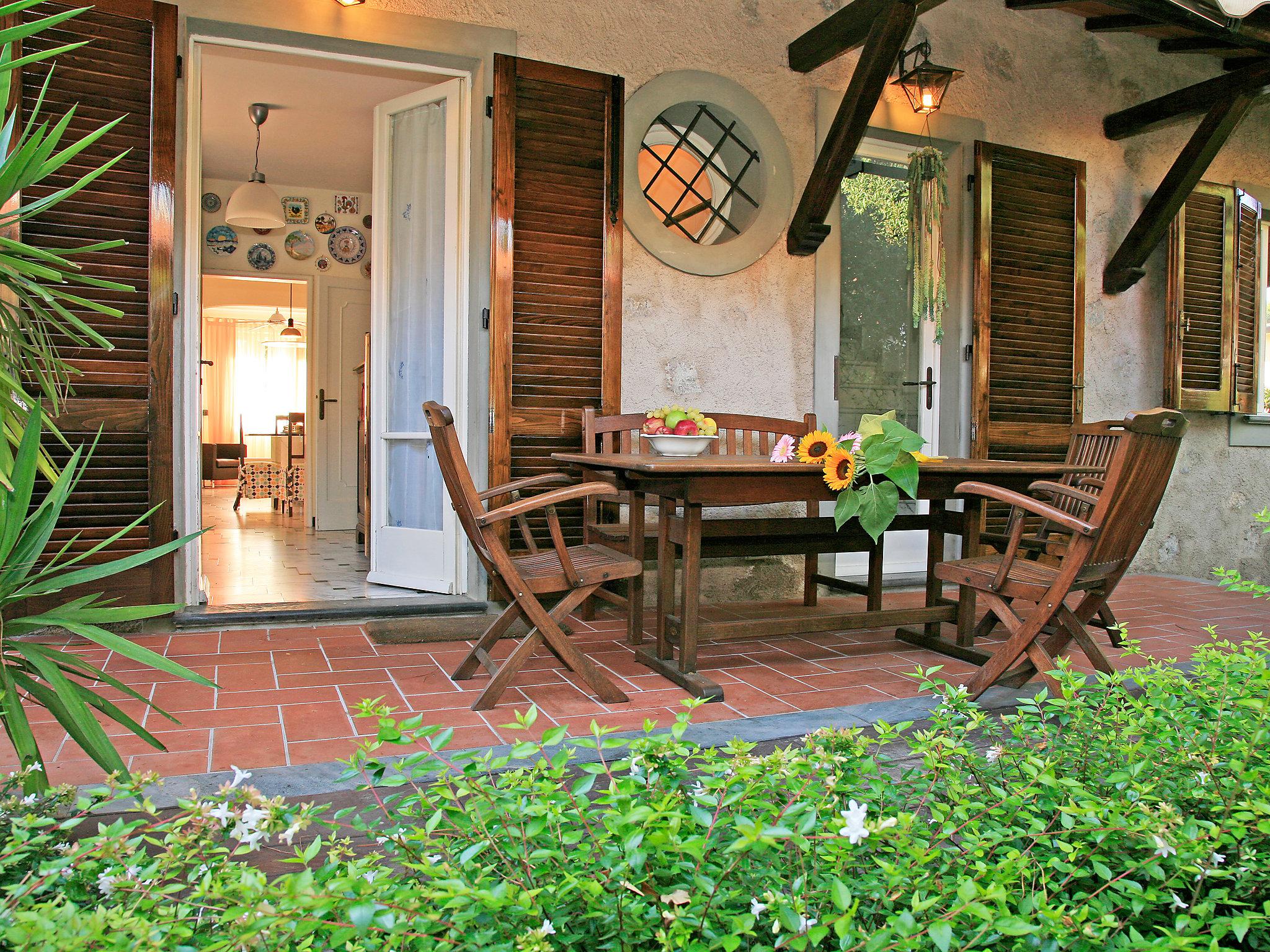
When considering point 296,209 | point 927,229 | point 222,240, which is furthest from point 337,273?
point 927,229

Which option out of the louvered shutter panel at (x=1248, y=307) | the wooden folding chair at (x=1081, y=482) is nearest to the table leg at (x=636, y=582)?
the wooden folding chair at (x=1081, y=482)

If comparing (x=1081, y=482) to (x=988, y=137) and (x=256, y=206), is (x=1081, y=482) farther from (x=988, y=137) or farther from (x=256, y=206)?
(x=256, y=206)

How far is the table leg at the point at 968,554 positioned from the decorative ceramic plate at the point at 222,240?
6689 millimetres

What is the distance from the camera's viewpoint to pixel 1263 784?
1.37 metres

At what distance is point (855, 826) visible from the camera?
106 cm

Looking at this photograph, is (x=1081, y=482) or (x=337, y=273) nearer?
(x=1081, y=482)

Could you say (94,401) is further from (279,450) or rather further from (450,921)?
(279,450)

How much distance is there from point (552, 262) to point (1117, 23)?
3.77 m

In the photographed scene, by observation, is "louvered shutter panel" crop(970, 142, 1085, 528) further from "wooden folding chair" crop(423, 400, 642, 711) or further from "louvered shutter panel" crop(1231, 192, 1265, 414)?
"wooden folding chair" crop(423, 400, 642, 711)

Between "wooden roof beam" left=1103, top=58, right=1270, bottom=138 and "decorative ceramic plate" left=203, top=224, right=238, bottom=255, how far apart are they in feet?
22.0

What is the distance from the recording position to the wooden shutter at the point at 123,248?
3.63 m

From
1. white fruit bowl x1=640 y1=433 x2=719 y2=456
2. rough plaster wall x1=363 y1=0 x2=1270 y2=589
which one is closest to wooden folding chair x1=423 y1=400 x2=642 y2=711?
white fruit bowl x1=640 y1=433 x2=719 y2=456

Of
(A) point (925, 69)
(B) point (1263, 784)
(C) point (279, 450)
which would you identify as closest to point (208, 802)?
(B) point (1263, 784)


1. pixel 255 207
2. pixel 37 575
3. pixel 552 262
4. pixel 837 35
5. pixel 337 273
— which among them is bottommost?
pixel 37 575
